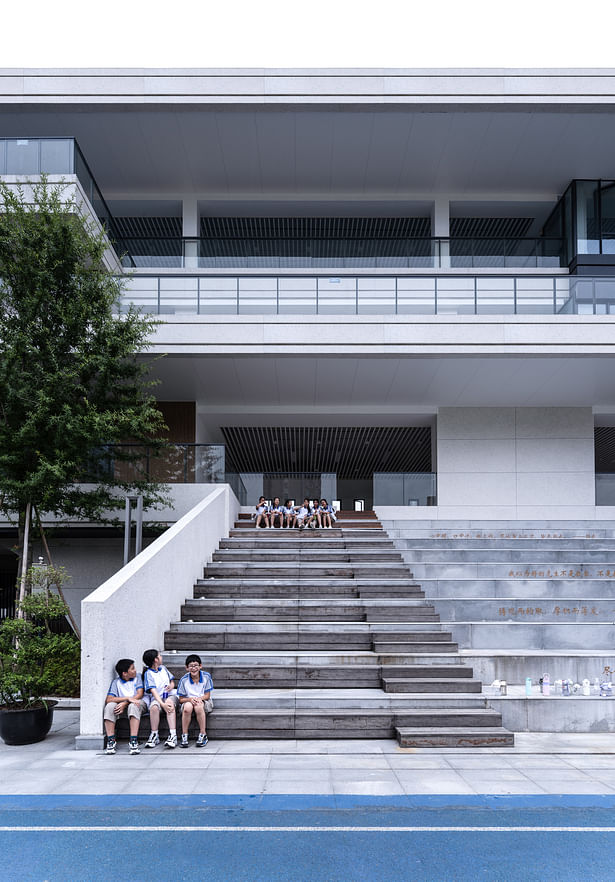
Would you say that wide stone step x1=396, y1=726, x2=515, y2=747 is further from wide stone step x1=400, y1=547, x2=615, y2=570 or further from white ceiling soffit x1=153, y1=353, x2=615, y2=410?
white ceiling soffit x1=153, y1=353, x2=615, y2=410

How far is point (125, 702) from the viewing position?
9242 mm

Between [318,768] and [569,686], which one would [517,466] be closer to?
[569,686]

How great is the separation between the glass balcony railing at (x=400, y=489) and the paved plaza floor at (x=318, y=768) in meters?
11.9

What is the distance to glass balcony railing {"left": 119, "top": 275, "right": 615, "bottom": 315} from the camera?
1947 cm

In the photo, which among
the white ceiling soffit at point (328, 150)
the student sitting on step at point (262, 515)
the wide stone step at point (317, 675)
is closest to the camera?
the wide stone step at point (317, 675)

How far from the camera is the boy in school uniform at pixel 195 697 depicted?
30.3 ft

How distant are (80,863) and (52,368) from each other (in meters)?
9.43

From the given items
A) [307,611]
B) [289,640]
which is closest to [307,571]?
[307,611]

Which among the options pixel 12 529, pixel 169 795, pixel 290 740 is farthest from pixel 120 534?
pixel 169 795

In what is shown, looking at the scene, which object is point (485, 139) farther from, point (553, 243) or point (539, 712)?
point (539, 712)

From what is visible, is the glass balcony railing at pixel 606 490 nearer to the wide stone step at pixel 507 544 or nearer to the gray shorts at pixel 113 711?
the wide stone step at pixel 507 544

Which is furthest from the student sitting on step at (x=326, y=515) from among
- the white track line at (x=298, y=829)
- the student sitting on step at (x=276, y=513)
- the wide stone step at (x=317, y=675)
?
the white track line at (x=298, y=829)

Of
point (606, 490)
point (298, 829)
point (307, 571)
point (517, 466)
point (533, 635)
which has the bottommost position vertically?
point (298, 829)

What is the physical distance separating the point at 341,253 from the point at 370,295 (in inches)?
142
